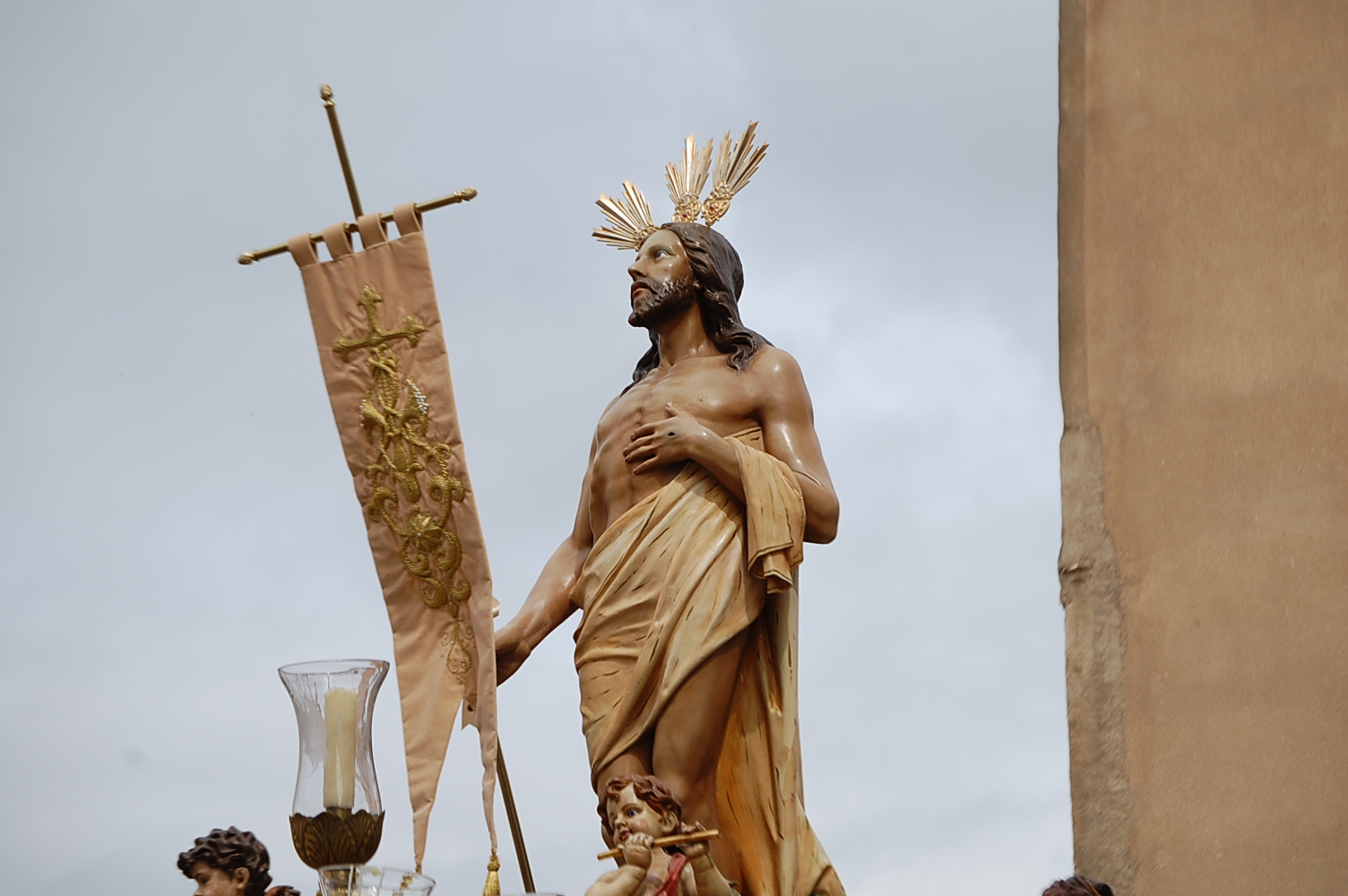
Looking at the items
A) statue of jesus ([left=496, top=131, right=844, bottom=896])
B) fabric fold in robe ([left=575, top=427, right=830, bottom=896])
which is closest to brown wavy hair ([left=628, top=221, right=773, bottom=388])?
statue of jesus ([left=496, top=131, right=844, bottom=896])

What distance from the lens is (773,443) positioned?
4883 millimetres

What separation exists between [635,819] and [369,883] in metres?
0.77

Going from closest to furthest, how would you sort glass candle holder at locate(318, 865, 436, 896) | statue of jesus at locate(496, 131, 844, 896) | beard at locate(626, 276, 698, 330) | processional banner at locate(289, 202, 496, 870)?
glass candle holder at locate(318, 865, 436, 896)
statue of jesus at locate(496, 131, 844, 896)
processional banner at locate(289, 202, 496, 870)
beard at locate(626, 276, 698, 330)

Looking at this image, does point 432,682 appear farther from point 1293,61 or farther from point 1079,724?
point 1293,61

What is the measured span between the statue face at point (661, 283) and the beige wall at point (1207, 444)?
119 centimetres

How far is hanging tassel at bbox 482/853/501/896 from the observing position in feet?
14.5

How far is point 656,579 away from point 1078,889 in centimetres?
124

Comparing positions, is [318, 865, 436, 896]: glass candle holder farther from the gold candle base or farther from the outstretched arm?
the outstretched arm

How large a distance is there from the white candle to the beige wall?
2.48 m

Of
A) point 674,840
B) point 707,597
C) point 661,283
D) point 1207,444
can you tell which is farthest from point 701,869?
point 1207,444

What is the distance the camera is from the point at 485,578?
15.5 ft

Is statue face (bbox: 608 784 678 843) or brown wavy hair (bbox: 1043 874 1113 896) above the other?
statue face (bbox: 608 784 678 843)

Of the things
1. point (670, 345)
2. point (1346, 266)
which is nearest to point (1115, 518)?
point (1346, 266)

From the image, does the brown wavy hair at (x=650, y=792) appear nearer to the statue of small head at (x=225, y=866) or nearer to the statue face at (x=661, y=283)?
the statue of small head at (x=225, y=866)
